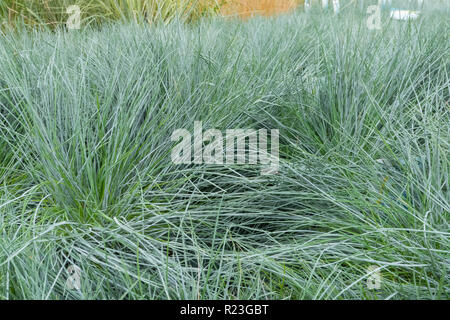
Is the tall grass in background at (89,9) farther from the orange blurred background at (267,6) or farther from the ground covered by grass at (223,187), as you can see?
the ground covered by grass at (223,187)

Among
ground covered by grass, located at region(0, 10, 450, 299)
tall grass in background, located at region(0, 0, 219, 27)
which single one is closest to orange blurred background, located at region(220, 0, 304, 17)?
tall grass in background, located at region(0, 0, 219, 27)

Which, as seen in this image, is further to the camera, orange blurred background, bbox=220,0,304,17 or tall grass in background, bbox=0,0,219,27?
orange blurred background, bbox=220,0,304,17

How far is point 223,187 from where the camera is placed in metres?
1.45

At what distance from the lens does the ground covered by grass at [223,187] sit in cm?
99

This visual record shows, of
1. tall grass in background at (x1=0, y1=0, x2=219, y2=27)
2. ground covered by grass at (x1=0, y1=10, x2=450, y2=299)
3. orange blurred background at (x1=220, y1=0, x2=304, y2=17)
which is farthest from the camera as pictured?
orange blurred background at (x1=220, y1=0, x2=304, y2=17)

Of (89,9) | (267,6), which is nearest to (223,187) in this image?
(89,9)

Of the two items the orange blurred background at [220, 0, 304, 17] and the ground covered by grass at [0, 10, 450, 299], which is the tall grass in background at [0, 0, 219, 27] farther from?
the ground covered by grass at [0, 10, 450, 299]

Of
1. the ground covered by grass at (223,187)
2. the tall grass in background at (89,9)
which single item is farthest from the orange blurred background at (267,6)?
the ground covered by grass at (223,187)

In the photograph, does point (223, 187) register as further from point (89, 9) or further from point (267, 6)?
point (267, 6)

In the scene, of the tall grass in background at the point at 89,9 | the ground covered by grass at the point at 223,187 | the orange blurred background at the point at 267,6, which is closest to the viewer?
the ground covered by grass at the point at 223,187

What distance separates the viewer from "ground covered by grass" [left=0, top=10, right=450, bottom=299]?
0.99 meters
